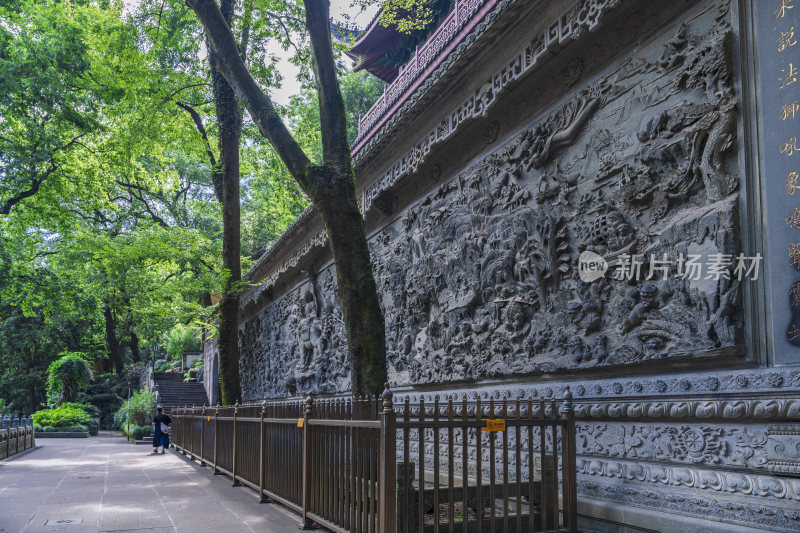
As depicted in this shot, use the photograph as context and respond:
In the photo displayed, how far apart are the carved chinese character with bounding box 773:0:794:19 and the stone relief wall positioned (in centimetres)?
37

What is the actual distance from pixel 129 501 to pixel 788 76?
26.1 feet

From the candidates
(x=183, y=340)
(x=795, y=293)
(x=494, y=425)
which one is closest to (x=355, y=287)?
(x=494, y=425)

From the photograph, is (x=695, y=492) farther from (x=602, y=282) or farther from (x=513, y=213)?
(x=513, y=213)

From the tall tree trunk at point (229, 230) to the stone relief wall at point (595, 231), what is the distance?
6.50m

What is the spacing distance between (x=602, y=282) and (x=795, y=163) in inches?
71.4

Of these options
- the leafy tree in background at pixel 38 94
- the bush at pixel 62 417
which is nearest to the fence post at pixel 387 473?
the leafy tree in background at pixel 38 94

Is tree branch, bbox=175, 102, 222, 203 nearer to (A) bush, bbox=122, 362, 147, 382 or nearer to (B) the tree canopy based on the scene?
(B) the tree canopy

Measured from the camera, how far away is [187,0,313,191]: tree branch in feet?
23.7

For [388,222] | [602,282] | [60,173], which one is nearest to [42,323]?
[60,173]

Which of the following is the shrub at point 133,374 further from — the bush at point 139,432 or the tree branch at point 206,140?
the tree branch at point 206,140

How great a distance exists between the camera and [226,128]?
14805 millimetres

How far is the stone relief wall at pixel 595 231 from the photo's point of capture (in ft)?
14.9

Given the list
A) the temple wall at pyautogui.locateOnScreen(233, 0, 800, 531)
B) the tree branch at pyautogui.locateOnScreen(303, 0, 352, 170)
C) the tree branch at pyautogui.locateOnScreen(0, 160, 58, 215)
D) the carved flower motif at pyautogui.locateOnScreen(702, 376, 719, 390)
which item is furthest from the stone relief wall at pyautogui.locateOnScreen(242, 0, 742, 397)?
the tree branch at pyautogui.locateOnScreen(0, 160, 58, 215)

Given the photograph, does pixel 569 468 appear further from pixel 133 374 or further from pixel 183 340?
pixel 183 340
